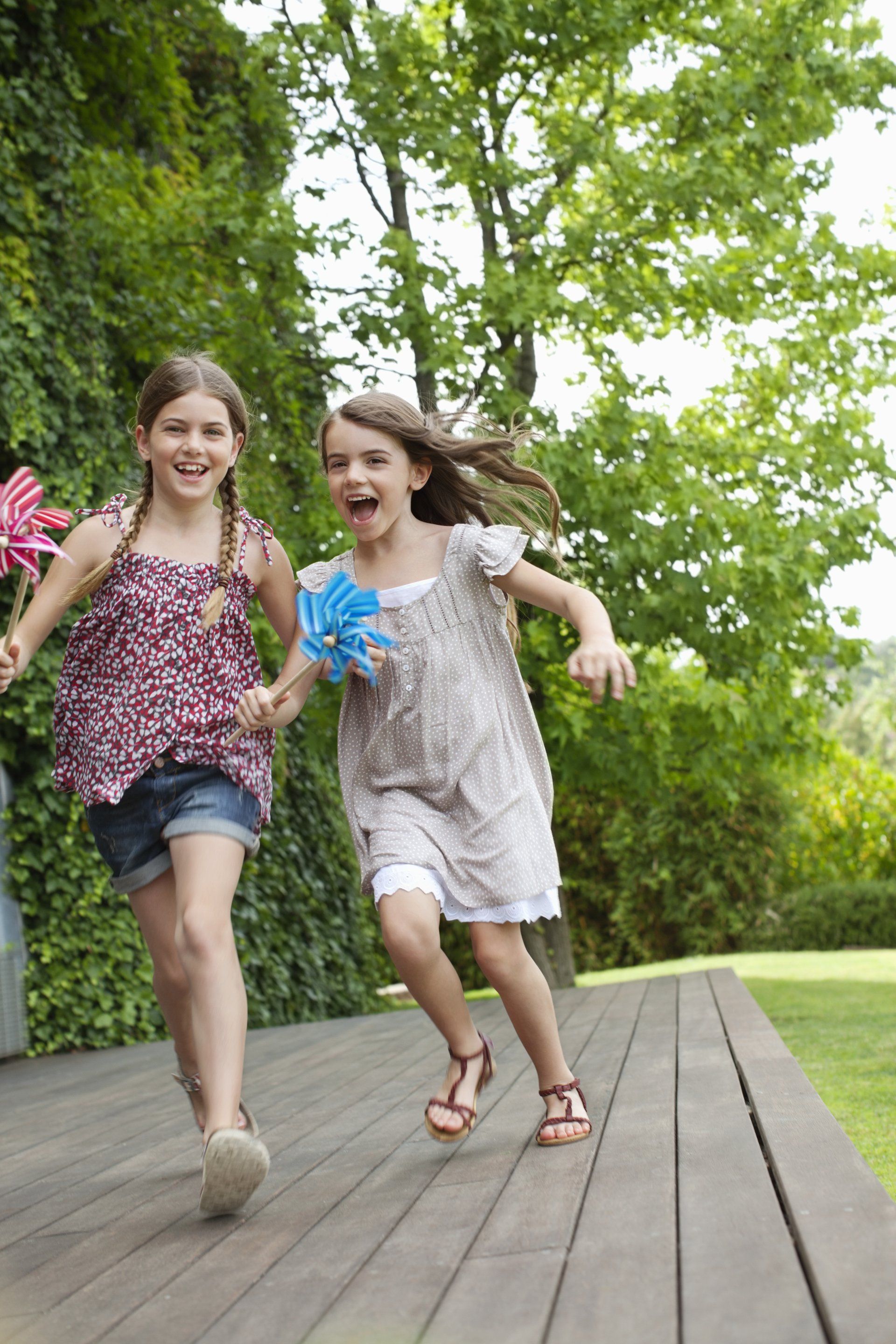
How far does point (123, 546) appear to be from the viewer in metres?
2.65

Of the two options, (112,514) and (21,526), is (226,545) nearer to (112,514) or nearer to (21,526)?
(112,514)

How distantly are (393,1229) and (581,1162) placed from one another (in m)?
0.44

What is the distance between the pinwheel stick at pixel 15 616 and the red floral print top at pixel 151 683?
22 cm

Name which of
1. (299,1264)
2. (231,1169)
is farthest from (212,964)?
(299,1264)

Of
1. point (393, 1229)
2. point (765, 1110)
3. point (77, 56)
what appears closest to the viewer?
point (393, 1229)

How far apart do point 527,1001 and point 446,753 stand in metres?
0.53

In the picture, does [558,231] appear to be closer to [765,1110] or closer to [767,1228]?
[765,1110]

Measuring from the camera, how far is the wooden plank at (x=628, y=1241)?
1.45 metres

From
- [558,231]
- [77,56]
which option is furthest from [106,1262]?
[77,56]

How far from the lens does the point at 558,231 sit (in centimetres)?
694

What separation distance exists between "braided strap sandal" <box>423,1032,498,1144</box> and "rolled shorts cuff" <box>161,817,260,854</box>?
2.10 feet

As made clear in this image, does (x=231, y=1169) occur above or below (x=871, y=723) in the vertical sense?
below

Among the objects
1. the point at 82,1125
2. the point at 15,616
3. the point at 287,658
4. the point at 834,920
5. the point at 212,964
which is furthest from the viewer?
the point at 834,920

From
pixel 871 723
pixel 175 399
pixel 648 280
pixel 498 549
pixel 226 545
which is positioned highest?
Result: pixel 871 723
